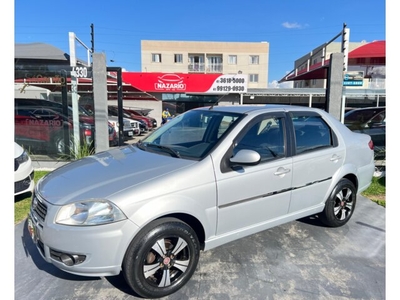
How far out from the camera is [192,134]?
340cm

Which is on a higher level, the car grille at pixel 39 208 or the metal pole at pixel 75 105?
the metal pole at pixel 75 105

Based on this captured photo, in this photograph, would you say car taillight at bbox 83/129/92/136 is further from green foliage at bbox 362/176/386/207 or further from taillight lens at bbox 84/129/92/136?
green foliage at bbox 362/176/386/207

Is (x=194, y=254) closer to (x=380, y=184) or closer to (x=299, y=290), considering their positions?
(x=299, y=290)

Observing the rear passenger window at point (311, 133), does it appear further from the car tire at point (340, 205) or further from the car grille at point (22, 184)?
the car grille at point (22, 184)

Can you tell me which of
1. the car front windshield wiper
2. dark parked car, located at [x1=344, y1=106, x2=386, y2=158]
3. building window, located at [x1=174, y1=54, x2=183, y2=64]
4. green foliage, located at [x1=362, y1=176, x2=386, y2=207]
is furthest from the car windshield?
building window, located at [x1=174, y1=54, x2=183, y2=64]

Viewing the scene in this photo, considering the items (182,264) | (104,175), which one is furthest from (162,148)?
(182,264)

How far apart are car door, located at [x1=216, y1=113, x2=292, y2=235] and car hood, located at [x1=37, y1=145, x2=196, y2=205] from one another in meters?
0.50

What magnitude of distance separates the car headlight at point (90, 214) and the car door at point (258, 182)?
1.00 m

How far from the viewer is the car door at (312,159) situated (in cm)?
329

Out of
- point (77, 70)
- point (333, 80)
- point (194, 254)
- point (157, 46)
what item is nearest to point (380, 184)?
point (333, 80)

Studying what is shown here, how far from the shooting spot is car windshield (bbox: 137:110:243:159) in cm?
293

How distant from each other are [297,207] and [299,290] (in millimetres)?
1003

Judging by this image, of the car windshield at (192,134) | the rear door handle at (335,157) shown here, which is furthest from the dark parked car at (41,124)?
the rear door handle at (335,157)

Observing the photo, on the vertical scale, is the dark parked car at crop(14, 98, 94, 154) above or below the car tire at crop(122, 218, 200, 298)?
above
